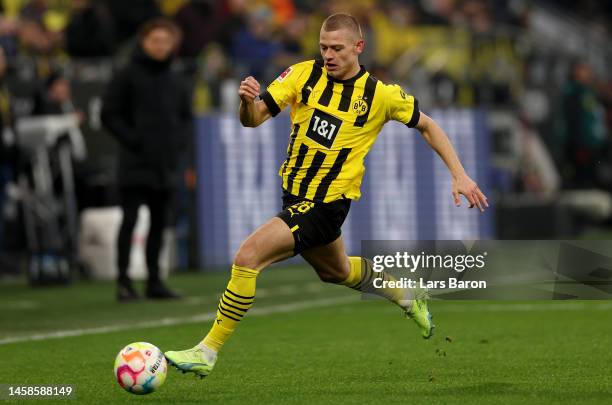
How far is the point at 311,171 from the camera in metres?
7.45

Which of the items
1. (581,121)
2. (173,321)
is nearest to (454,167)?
(173,321)

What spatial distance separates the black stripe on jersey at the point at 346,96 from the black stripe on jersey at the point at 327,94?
0.19ft

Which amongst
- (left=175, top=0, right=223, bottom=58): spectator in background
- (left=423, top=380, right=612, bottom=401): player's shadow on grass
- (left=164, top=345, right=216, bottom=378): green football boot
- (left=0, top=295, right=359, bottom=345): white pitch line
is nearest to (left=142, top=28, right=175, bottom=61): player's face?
(left=0, top=295, right=359, bottom=345): white pitch line

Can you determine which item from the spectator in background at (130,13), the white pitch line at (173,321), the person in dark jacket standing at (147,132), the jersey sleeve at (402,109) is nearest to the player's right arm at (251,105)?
the jersey sleeve at (402,109)

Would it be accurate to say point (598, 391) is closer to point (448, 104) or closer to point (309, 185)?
point (309, 185)

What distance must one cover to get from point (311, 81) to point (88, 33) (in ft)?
33.7

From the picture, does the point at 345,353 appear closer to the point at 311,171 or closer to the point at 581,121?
the point at 311,171

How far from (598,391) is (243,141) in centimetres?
1023

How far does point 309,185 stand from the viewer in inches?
293

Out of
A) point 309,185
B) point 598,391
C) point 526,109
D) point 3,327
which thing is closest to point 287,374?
point 309,185

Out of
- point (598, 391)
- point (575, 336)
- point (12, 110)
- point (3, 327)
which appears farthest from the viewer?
point (12, 110)

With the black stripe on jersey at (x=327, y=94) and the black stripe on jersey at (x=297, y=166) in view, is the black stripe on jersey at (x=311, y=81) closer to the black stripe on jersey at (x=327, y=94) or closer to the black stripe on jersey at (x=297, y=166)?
the black stripe on jersey at (x=327, y=94)

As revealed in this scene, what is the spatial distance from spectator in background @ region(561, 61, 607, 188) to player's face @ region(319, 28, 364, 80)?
1402 cm

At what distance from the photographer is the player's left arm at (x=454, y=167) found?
7.18 meters
